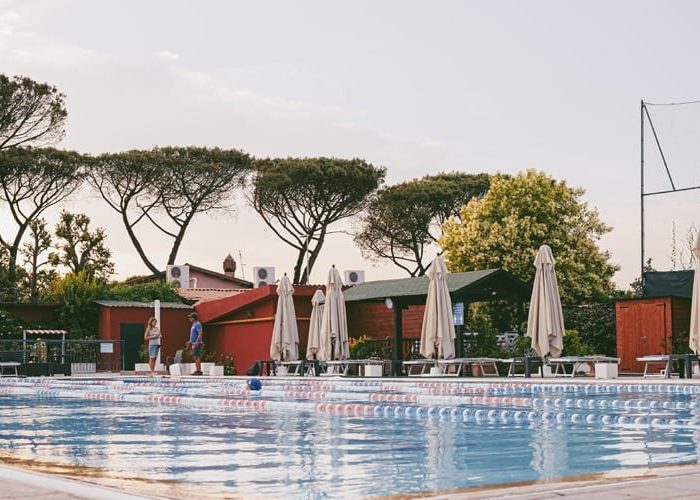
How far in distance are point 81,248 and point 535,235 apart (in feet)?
68.7

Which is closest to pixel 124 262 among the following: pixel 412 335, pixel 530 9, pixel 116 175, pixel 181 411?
pixel 116 175

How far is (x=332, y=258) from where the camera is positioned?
50125 mm

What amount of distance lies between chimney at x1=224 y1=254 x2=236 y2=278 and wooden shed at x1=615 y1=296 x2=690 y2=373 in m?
34.7

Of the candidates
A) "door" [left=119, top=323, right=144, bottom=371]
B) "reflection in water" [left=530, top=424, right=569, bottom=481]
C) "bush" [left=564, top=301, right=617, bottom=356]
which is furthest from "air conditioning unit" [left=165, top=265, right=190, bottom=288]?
"reflection in water" [left=530, top=424, right=569, bottom=481]

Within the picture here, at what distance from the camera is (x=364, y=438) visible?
8.17 m

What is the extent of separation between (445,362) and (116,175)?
2943cm

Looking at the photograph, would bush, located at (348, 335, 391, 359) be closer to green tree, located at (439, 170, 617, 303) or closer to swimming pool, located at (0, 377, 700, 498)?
swimming pool, located at (0, 377, 700, 498)

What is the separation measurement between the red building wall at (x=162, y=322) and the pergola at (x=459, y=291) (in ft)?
36.8

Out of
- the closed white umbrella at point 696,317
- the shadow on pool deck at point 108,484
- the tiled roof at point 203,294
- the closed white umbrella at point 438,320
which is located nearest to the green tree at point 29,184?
the tiled roof at point 203,294

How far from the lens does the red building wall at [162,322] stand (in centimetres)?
3322

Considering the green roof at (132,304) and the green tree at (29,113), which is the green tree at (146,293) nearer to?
the green roof at (132,304)

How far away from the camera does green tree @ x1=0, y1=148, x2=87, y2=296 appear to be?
41531 mm

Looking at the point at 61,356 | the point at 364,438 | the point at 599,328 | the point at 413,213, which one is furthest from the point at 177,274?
the point at 364,438

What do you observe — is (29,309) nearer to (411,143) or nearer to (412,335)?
(412,335)
